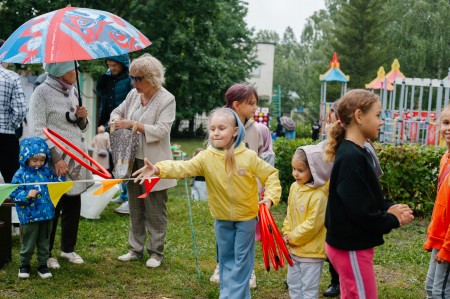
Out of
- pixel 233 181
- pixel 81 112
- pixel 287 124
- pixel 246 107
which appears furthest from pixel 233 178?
pixel 287 124

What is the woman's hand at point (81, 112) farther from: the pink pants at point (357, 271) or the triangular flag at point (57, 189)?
the pink pants at point (357, 271)

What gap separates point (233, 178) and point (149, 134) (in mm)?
1512

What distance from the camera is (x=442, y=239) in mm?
4125

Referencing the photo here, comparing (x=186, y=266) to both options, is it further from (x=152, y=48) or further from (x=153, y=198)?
(x=152, y=48)

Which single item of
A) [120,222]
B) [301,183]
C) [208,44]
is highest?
[208,44]

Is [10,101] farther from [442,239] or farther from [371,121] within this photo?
[442,239]

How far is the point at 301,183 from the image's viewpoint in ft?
14.4

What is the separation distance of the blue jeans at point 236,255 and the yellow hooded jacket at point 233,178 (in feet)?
A: 0.30

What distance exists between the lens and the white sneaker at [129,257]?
611 cm

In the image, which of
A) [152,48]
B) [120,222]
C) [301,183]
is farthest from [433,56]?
[301,183]

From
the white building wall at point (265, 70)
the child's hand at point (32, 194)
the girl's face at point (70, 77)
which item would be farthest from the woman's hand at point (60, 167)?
the white building wall at point (265, 70)

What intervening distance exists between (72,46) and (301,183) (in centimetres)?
217

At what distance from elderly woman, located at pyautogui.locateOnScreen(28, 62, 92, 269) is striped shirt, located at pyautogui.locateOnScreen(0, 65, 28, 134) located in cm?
66

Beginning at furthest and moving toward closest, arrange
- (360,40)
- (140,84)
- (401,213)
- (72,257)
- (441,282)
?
(360,40)
(72,257)
(140,84)
(441,282)
(401,213)
